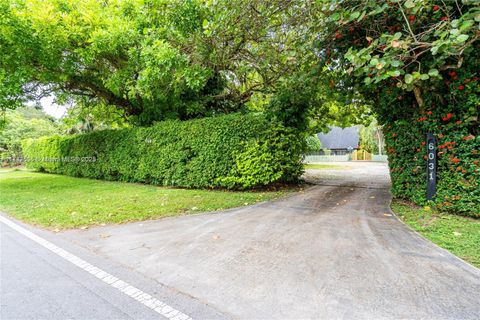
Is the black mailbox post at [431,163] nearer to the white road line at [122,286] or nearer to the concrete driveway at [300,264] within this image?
the concrete driveway at [300,264]

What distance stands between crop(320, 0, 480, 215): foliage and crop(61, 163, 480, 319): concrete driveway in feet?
4.74

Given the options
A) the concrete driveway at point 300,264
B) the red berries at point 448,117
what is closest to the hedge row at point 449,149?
the red berries at point 448,117

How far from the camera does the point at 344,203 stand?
645 cm

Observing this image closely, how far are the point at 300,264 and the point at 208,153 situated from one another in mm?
6075

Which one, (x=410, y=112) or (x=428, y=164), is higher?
(x=410, y=112)

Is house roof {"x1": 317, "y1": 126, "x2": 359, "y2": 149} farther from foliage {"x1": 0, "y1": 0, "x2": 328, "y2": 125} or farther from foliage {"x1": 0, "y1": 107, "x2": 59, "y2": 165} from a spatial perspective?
foliage {"x1": 0, "y1": 107, "x2": 59, "y2": 165}

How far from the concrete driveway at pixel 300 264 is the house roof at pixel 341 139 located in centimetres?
4033

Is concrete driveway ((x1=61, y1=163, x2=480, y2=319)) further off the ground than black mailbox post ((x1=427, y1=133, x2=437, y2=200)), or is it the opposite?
black mailbox post ((x1=427, y1=133, x2=437, y2=200))

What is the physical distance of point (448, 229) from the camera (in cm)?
412

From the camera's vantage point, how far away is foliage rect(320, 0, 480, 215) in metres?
3.68

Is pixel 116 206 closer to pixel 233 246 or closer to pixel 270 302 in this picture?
pixel 233 246

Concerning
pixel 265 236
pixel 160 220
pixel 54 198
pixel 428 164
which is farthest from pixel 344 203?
pixel 54 198

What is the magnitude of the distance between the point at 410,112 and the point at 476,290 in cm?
462

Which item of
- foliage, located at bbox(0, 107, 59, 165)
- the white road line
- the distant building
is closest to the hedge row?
the white road line
